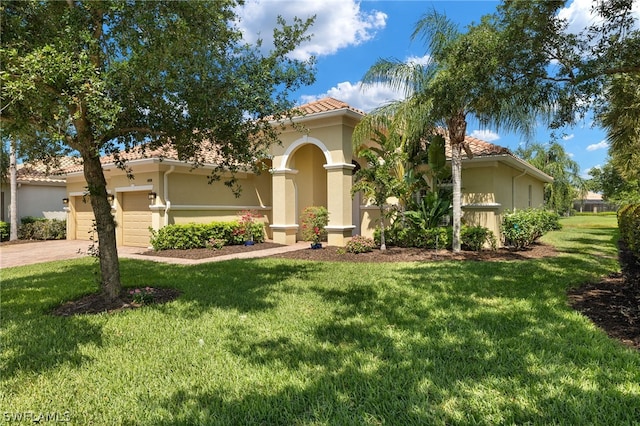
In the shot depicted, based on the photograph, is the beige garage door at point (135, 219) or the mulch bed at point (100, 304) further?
the beige garage door at point (135, 219)

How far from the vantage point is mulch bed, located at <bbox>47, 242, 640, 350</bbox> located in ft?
16.2

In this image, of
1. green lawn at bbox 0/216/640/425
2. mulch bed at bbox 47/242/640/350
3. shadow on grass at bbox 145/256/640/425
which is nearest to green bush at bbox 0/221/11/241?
mulch bed at bbox 47/242/640/350

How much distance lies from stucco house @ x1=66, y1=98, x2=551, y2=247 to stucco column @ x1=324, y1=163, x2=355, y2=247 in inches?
1.5

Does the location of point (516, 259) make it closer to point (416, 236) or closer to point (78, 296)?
point (416, 236)

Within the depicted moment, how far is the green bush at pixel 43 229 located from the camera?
20016 millimetres

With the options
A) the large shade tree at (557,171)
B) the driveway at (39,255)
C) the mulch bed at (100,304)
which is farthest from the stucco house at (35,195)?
the large shade tree at (557,171)

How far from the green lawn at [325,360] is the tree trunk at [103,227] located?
36.7 inches

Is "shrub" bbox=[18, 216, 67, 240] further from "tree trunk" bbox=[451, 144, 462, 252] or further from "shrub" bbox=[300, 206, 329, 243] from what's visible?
"tree trunk" bbox=[451, 144, 462, 252]

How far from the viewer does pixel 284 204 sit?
15375 millimetres

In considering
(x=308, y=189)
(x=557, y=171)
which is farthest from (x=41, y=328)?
(x=557, y=171)

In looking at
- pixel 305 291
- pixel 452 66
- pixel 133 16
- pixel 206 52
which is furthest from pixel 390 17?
pixel 305 291

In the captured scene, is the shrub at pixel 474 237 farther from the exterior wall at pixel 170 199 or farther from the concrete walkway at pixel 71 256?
the exterior wall at pixel 170 199

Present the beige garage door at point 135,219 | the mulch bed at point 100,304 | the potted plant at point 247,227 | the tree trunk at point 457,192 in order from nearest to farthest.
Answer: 1. the mulch bed at point 100,304
2. the tree trunk at point 457,192
3. the beige garage door at point 135,219
4. the potted plant at point 247,227

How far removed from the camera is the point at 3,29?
4.76 metres
